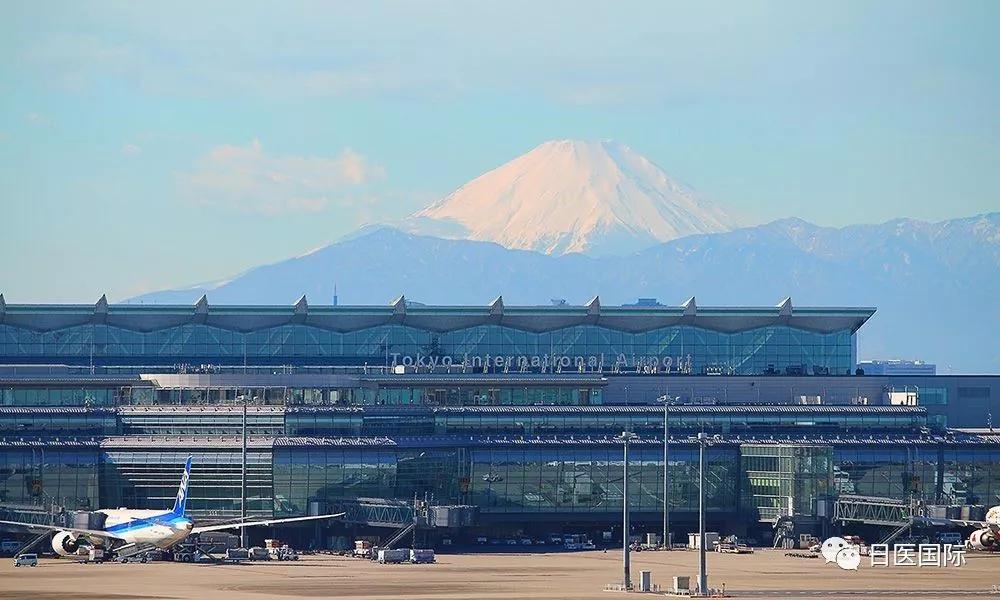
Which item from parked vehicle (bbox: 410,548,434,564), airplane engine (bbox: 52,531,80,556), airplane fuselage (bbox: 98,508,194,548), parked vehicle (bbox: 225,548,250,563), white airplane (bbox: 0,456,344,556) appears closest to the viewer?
airplane fuselage (bbox: 98,508,194,548)

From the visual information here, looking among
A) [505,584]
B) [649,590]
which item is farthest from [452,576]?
[649,590]

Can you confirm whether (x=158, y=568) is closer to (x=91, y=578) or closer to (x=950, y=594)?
(x=91, y=578)

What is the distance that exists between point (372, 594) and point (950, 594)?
126 feet

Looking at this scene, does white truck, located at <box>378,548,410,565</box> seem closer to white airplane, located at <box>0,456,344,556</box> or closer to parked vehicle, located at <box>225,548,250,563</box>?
white airplane, located at <box>0,456,344,556</box>

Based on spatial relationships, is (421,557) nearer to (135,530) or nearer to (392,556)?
(392,556)

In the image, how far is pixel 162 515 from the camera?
194 meters

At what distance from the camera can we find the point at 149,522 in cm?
19312

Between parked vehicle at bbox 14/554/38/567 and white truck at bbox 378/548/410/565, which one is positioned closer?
parked vehicle at bbox 14/554/38/567

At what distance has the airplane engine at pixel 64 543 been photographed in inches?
7717

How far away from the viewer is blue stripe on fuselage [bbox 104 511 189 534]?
191450 millimetres

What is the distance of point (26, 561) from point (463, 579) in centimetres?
3967

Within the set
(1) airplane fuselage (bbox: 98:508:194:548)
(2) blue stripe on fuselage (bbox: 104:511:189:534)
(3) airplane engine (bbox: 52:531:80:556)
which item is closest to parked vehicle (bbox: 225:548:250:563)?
(1) airplane fuselage (bbox: 98:508:194:548)

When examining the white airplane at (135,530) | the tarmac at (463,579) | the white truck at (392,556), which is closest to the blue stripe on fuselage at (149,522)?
the white airplane at (135,530)

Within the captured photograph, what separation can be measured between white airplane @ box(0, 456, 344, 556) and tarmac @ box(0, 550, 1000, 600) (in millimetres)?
1955
